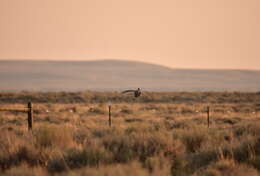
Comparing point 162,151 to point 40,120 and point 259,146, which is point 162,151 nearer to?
point 259,146

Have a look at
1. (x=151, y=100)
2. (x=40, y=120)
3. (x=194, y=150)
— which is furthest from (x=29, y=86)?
(x=194, y=150)

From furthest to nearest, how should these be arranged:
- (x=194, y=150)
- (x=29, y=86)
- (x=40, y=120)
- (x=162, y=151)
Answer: (x=29, y=86) → (x=40, y=120) → (x=194, y=150) → (x=162, y=151)

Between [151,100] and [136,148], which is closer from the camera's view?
[136,148]

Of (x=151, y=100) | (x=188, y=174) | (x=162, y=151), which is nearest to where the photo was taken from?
(x=188, y=174)

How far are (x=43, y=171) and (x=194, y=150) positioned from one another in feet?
19.5

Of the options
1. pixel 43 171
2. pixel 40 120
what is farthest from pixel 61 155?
pixel 40 120

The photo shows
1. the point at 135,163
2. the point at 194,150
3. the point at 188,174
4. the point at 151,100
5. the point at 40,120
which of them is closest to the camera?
the point at 135,163

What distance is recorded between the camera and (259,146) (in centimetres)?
1694

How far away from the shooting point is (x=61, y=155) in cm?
1489

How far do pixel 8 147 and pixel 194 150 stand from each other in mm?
5518

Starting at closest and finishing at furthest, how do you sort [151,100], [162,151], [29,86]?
1. [162,151]
2. [151,100]
3. [29,86]

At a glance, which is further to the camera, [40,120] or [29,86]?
[29,86]

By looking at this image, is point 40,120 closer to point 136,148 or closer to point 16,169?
point 136,148

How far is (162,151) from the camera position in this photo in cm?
1638
